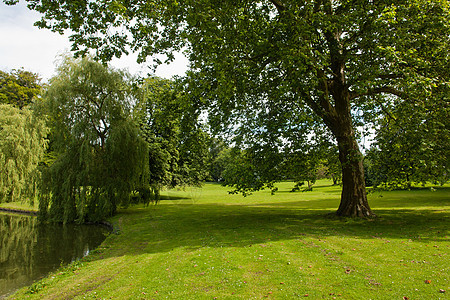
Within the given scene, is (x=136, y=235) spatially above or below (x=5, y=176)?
below

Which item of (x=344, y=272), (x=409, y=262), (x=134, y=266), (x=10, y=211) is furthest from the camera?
(x=10, y=211)

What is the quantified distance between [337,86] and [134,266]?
43.6ft

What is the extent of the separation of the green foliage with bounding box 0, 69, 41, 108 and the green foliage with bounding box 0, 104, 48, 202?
684 inches

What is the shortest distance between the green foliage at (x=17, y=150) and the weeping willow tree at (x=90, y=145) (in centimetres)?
749

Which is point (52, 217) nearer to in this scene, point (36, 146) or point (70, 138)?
point (70, 138)

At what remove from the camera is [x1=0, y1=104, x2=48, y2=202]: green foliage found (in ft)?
82.0

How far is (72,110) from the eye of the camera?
754 inches

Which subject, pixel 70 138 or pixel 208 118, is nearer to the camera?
pixel 208 118

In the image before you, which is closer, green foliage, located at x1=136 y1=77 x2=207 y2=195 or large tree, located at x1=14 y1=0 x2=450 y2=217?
large tree, located at x1=14 y1=0 x2=450 y2=217

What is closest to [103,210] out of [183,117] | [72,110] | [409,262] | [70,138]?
[70,138]

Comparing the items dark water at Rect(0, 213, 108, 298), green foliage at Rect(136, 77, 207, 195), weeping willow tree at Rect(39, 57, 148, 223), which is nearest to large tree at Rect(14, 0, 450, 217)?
green foliage at Rect(136, 77, 207, 195)

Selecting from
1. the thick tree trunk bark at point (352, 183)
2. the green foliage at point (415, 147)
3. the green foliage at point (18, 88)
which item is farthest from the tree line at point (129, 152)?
the green foliage at point (18, 88)

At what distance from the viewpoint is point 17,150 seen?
84.4 feet

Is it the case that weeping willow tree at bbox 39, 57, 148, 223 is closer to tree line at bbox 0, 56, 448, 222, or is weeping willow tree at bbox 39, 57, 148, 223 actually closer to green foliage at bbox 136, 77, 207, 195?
tree line at bbox 0, 56, 448, 222
